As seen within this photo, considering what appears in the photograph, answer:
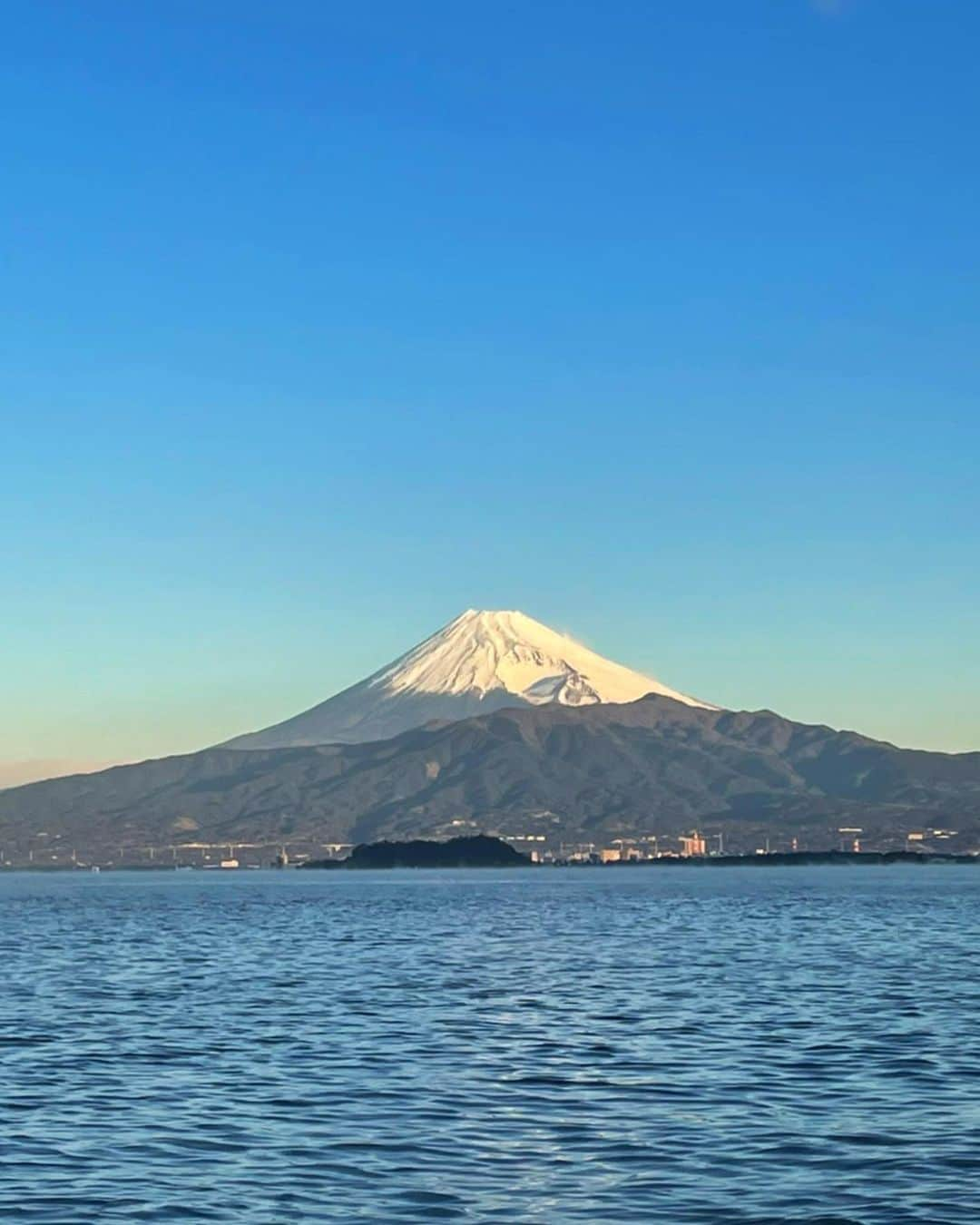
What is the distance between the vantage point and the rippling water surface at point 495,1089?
29.3 meters

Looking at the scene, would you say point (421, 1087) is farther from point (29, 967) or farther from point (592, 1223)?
point (29, 967)

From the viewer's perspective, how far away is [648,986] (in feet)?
218

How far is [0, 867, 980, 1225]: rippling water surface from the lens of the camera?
29.3m

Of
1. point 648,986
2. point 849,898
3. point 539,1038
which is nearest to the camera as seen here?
point 539,1038

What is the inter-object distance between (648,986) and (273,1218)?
130ft

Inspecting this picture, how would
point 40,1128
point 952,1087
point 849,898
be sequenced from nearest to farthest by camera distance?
point 40,1128
point 952,1087
point 849,898

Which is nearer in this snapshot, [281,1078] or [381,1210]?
[381,1210]

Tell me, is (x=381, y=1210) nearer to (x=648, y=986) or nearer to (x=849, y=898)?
(x=648, y=986)

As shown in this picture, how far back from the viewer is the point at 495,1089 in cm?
4034

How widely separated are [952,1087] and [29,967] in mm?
50186

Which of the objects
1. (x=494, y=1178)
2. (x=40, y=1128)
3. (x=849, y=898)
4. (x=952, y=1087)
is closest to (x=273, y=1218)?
(x=494, y=1178)

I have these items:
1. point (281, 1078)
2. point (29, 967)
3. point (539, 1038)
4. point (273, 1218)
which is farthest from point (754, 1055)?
point (29, 967)

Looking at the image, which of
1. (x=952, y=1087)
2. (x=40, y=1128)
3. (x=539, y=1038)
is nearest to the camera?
(x=40, y=1128)

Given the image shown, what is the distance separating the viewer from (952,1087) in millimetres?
39531
